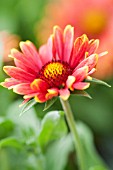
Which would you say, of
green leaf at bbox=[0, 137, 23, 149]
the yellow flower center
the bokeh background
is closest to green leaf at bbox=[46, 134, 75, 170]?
the bokeh background

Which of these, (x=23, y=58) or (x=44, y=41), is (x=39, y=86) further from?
(x=44, y=41)

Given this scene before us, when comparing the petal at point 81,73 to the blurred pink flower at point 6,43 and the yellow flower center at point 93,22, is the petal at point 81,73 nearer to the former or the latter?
the blurred pink flower at point 6,43

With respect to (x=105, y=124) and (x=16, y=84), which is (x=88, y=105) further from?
(x=16, y=84)

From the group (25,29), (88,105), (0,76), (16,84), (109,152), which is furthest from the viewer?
(25,29)

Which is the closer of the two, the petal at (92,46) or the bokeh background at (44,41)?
the petal at (92,46)

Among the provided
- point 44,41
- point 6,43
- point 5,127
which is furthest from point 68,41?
point 44,41

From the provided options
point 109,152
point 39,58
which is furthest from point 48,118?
point 109,152

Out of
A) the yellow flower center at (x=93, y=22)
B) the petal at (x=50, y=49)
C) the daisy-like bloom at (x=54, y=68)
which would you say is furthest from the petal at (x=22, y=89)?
the yellow flower center at (x=93, y=22)
